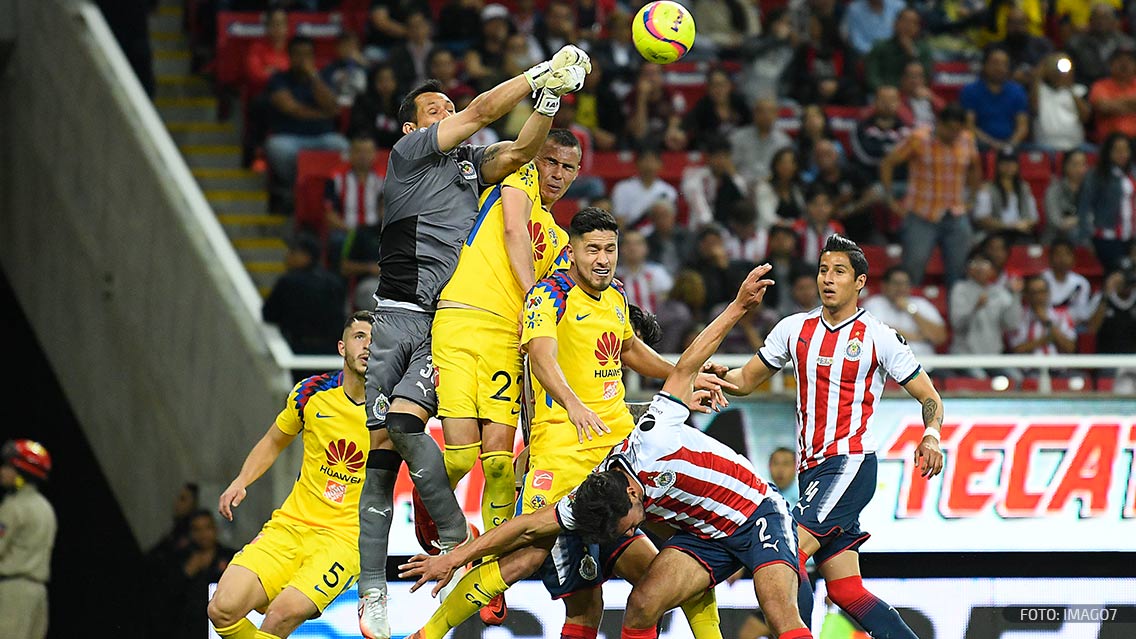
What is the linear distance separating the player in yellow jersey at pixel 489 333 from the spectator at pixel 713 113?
7.36 meters

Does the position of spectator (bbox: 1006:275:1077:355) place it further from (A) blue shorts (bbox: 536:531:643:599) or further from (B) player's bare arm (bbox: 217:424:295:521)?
(B) player's bare arm (bbox: 217:424:295:521)

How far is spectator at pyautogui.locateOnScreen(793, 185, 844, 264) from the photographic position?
14.3 meters

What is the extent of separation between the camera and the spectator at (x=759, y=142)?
1530 cm

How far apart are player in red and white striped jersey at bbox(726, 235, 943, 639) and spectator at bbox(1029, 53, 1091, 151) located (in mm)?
8355

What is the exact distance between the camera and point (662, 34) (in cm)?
838

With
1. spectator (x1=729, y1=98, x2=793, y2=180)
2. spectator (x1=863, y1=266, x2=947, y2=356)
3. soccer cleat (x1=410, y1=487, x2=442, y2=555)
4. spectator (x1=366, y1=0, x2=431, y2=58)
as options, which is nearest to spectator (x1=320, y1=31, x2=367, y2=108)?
spectator (x1=366, y1=0, x2=431, y2=58)

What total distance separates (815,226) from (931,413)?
588 cm

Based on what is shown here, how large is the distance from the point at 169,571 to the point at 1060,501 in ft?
20.4

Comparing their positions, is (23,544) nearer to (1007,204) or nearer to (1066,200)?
(1007,204)

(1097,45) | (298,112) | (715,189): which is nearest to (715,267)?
(715,189)

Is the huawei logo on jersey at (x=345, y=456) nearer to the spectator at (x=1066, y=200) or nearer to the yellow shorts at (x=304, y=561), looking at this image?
the yellow shorts at (x=304, y=561)

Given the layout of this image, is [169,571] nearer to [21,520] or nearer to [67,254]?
[21,520]

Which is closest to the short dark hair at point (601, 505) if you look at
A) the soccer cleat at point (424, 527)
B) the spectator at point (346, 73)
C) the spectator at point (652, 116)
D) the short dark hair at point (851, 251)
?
the soccer cleat at point (424, 527)

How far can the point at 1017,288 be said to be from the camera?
14156 mm
